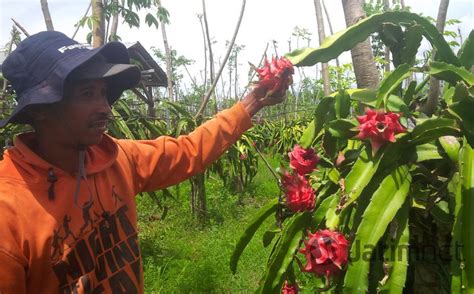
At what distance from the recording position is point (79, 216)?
1.29 m

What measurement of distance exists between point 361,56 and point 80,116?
115 cm

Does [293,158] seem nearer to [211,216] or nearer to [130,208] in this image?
[130,208]

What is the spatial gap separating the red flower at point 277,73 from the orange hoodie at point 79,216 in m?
0.17

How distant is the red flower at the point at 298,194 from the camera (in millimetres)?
1424

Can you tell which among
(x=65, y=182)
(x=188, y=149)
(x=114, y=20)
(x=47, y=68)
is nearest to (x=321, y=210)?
(x=188, y=149)

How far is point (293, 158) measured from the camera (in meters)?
1.50

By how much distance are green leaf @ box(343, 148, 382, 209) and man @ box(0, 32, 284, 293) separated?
0.72m

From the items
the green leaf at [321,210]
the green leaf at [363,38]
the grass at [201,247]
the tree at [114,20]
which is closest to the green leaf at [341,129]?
the green leaf at [321,210]

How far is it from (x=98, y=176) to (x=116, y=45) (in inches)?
16.7

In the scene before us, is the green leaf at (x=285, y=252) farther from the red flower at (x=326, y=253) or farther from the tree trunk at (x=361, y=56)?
the tree trunk at (x=361, y=56)

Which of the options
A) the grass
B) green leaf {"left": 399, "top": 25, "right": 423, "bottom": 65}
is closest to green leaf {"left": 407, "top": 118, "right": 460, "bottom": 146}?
green leaf {"left": 399, "top": 25, "right": 423, "bottom": 65}

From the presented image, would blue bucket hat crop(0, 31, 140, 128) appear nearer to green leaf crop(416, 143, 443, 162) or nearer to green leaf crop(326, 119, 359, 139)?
green leaf crop(326, 119, 359, 139)

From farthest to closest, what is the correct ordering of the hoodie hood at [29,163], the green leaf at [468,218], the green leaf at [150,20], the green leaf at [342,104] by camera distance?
the green leaf at [150,20]
the green leaf at [342,104]
the hoodie hood at [29,163]
the green leaf at [468,218]

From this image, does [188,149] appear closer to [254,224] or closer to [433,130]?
[254,224]
